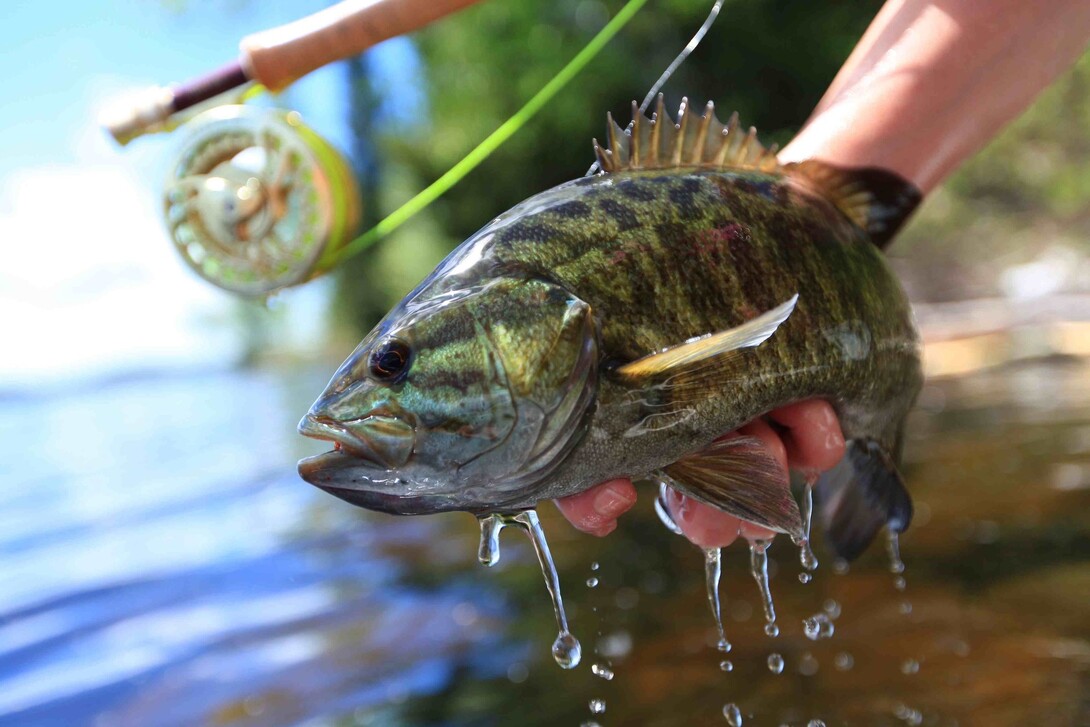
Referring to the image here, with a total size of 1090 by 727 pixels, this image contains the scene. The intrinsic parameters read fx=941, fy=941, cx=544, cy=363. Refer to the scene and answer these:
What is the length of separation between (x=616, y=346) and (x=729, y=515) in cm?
67

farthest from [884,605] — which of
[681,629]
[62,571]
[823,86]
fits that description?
[823,86]

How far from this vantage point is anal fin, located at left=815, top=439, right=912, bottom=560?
7.41ft

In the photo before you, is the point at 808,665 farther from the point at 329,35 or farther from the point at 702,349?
the point at 329,35

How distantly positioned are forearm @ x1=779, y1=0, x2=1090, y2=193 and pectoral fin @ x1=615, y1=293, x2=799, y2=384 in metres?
0.94

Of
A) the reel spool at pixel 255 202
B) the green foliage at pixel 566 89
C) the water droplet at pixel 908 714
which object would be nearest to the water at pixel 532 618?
the water droplet at pixel 908 714

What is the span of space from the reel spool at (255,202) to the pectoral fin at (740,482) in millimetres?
1934

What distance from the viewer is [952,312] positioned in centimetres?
1412

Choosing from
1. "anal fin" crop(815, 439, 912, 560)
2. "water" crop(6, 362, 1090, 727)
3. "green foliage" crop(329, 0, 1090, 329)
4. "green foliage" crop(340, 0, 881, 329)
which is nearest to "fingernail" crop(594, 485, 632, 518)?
"anal fin" crop(815, 439, 912, 560)

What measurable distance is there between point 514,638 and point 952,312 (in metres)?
11.7

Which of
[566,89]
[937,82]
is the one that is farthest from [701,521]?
[566,89]

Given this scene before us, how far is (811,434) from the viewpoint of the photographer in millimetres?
1951

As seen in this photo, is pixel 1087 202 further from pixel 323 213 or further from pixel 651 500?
pixel 323 213

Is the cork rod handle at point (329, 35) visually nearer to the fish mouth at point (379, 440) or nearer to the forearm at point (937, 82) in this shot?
the forearm at point (937, 82)

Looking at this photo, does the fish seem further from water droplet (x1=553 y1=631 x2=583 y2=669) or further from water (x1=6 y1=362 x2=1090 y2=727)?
water (x1=6 y1=362 x2=1090 y2=727)
